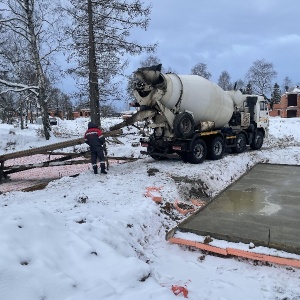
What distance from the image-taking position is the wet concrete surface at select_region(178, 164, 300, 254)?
5613 mm

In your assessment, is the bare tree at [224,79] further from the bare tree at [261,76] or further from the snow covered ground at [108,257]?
the snow covered ground at [108,257]

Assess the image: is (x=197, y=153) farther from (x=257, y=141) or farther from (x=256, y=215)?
(x=256, y=215)

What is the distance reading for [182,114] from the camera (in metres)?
11.8

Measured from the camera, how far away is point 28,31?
73.9 ft

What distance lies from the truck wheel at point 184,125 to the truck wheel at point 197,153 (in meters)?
0.45

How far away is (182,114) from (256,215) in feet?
18.9

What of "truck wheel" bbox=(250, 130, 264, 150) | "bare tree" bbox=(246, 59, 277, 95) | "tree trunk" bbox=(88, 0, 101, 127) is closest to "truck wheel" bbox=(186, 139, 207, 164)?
"truck wheel" bbox=(250, 130, 264, 150)

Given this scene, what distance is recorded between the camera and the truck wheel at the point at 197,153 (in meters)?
12.2

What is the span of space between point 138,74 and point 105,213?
251 inches

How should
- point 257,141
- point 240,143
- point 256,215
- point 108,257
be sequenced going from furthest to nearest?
point 257,141
point 240,143
point 256,215
point 108,257

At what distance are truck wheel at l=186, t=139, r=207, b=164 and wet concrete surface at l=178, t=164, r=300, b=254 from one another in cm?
282

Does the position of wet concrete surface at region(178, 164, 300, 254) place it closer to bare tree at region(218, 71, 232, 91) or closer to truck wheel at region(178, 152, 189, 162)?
truck wheel at region(178, 152, 189, 162)

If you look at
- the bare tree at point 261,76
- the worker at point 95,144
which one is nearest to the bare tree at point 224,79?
the bare tree at point 261,76

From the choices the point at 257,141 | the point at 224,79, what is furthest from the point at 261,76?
the point at 257,141
